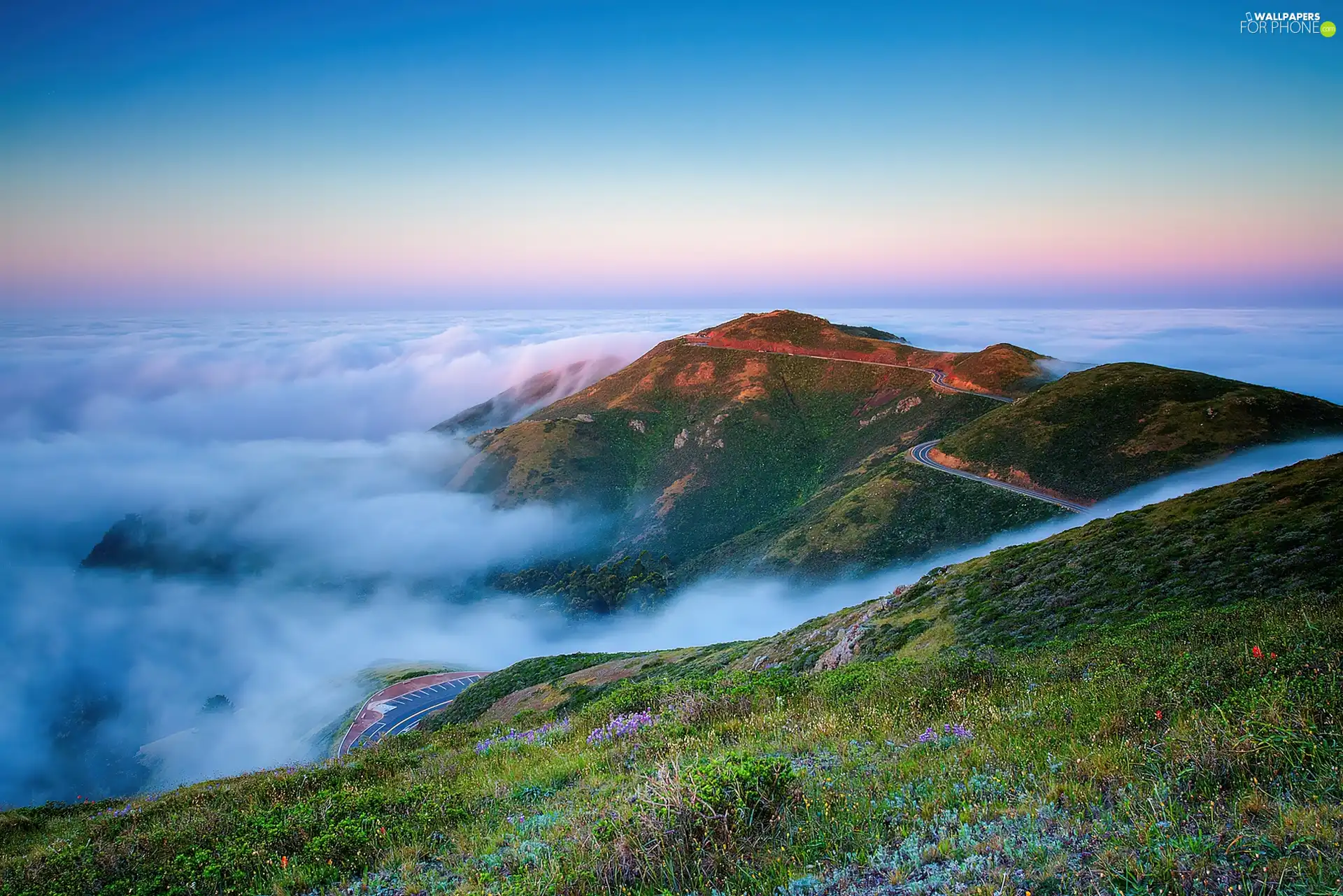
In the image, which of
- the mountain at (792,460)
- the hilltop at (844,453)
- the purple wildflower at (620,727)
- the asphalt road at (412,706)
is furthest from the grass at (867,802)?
the asphalt road at (412,706)

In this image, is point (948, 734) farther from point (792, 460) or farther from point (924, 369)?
point (924, 369)

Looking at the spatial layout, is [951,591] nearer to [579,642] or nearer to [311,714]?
[579,642]

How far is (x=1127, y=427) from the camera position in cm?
8912

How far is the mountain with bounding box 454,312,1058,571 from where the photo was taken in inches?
3711

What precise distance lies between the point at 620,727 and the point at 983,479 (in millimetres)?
92899

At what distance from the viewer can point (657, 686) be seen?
16.8 m

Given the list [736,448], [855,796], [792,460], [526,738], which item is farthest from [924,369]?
[855,796]

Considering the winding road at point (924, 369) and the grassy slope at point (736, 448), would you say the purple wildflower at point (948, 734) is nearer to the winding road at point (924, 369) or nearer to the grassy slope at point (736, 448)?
the grassy slope at point (736, 448)

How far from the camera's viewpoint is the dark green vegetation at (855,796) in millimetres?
4574

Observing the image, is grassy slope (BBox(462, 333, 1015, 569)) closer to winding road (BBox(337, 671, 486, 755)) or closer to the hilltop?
the hilltop

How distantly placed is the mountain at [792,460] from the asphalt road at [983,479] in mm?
1948

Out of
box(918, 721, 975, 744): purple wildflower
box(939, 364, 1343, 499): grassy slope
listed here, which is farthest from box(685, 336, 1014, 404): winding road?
box(918, 721, 975, 744): purple wildflower

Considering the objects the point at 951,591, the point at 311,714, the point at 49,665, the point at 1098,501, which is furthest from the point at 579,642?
the point at 49,665

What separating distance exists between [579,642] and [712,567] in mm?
35426
